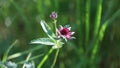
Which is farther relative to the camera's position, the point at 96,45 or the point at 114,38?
the point at 114,38

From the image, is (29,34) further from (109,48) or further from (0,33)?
(109,48)

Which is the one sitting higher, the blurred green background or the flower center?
the blurred green background

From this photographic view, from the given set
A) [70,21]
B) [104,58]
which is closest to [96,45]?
[104,58]

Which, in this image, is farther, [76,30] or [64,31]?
[76,30]

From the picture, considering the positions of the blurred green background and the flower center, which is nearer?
the flower center

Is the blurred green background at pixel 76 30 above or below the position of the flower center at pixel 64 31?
above

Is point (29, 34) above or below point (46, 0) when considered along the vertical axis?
below

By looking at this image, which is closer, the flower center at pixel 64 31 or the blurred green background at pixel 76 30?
the flower center at pixel 64 31

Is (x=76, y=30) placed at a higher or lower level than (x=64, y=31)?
higher
